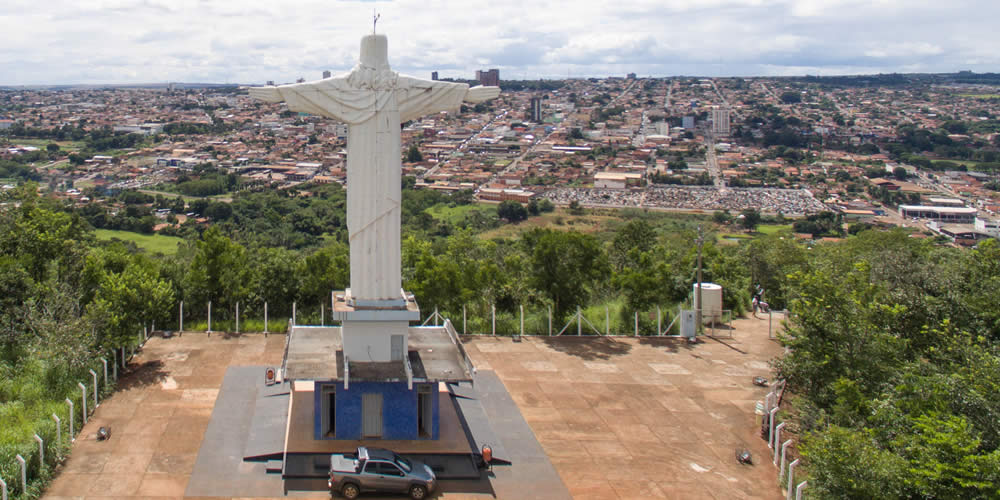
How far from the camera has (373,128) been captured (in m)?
13.6

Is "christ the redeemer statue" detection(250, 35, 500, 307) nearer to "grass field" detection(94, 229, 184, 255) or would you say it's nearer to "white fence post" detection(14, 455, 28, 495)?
"white fence post" detection(14, 455, 28, 495)

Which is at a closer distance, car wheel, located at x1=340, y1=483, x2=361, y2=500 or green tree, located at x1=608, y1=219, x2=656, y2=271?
car wheel, located at x1=340, y1=483, x2=361, y2=500

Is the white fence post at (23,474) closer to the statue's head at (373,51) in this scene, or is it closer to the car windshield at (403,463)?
the car windshield at (403,463)

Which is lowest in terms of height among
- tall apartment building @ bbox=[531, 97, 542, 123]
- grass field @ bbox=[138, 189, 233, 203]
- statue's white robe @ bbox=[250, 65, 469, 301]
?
grass field @ bbox=[138, 189, 233, 203]

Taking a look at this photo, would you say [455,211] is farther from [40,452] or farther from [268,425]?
[40,452]

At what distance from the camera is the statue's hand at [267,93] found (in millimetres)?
13141

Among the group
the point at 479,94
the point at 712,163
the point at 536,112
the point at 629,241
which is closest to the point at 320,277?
the point at 479,94

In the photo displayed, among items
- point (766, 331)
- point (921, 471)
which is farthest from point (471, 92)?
point (766, 331)

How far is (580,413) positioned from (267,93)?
9.09 m

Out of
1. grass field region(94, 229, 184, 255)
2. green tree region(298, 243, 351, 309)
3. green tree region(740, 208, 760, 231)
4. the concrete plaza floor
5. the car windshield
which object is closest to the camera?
the car windshield

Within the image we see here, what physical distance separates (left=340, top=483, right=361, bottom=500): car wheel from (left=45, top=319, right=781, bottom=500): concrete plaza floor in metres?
0.49

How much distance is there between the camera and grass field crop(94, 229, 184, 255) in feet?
178

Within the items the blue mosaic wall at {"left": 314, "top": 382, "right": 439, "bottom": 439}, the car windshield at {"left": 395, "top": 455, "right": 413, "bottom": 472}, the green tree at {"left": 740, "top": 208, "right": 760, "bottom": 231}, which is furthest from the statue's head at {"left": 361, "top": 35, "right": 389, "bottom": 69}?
the green tree at {"left": 740, "top": 208, "right": 760, "bottom": 231}

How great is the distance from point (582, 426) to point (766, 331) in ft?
36.3
